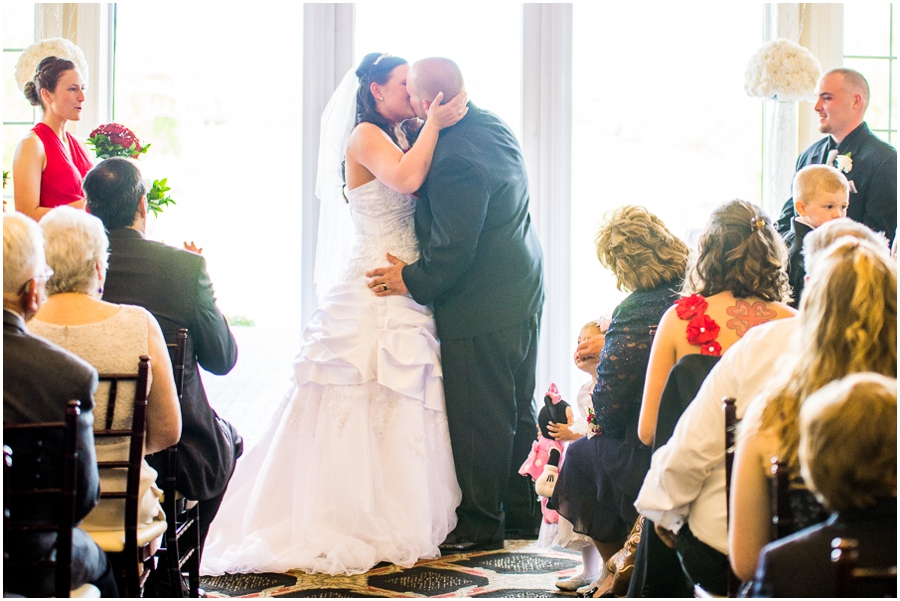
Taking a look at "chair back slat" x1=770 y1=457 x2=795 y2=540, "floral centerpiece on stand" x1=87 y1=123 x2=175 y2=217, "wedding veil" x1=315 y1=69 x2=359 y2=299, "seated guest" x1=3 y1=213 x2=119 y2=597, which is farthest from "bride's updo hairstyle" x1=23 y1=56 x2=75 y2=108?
"chair back slat" x1=770 y1=457 x2=795 y2=540

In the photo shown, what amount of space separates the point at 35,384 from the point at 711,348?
5.07 ft

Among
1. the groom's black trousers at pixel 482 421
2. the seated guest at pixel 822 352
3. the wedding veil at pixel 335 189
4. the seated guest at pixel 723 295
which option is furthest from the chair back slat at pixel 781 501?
the wedding veil at pixel 335 189

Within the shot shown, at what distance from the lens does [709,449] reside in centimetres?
191

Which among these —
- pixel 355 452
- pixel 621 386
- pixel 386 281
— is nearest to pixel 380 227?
pixel 386 281

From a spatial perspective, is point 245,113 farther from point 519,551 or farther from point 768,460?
point 768,460

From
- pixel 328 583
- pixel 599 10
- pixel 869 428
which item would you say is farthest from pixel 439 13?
pixel 869 428

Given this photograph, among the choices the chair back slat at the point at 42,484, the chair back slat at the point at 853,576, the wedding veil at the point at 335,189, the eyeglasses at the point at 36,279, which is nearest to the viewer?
the chair back slat at the point at 853,576

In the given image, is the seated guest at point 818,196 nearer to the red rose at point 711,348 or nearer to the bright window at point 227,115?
the red rose at point 711,348

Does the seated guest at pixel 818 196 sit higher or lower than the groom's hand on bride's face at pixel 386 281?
higher

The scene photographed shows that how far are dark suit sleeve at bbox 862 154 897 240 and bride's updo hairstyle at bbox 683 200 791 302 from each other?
1.78m

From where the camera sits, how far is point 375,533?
10.7 feet

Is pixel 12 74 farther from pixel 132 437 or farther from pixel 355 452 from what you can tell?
pixel 132 437

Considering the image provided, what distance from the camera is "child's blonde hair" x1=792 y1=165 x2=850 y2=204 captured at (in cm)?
342

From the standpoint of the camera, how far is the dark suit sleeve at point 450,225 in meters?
3.42
